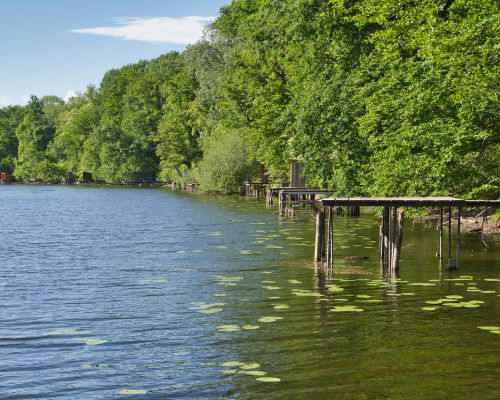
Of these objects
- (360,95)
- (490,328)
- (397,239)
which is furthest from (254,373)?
Result: (360,95)

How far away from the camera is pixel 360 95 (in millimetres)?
34969

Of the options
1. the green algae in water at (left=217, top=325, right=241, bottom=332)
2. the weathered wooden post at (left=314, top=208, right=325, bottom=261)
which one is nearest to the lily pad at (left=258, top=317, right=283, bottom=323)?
the green algae in water at (left=217, top=325, right=241, bottom=332)

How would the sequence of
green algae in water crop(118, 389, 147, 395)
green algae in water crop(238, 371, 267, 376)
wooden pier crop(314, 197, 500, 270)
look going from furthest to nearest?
wooden pier crop(314, 197, 500, 270)
green algae in water crop(238, 371, 267, 376)
green algae in water crop(118, 389, 147, 395)

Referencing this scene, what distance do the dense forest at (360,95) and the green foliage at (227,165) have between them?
0.52ft

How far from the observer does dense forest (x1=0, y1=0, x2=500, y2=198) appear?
25688 mm

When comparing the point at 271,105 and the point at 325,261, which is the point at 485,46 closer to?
the point at 325,261

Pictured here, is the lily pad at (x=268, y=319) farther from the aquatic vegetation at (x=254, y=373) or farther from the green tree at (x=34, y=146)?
the green tree at (x=34, y=146)

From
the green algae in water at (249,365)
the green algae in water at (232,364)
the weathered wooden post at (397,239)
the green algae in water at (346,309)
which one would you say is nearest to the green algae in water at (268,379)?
the green algae in water at (249,365)

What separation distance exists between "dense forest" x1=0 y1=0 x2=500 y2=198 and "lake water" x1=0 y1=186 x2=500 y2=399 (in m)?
3.84

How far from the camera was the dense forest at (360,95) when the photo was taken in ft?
84.3

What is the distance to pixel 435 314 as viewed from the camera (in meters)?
17.0

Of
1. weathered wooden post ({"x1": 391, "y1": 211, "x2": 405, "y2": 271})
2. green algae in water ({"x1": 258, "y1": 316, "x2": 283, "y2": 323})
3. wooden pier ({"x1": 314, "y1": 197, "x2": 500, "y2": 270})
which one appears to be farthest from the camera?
weathered wooden post ({"x1": 391, "y1": 211, "x2": 405, "y2": 271})

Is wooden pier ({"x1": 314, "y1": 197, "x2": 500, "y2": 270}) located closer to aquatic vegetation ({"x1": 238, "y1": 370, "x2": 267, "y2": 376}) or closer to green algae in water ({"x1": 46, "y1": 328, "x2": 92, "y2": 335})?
green algae in water ({"x1": 46, "y1": 328, "x2": 92, "y2": 335})

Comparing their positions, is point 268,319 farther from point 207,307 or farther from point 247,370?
point 247,370
